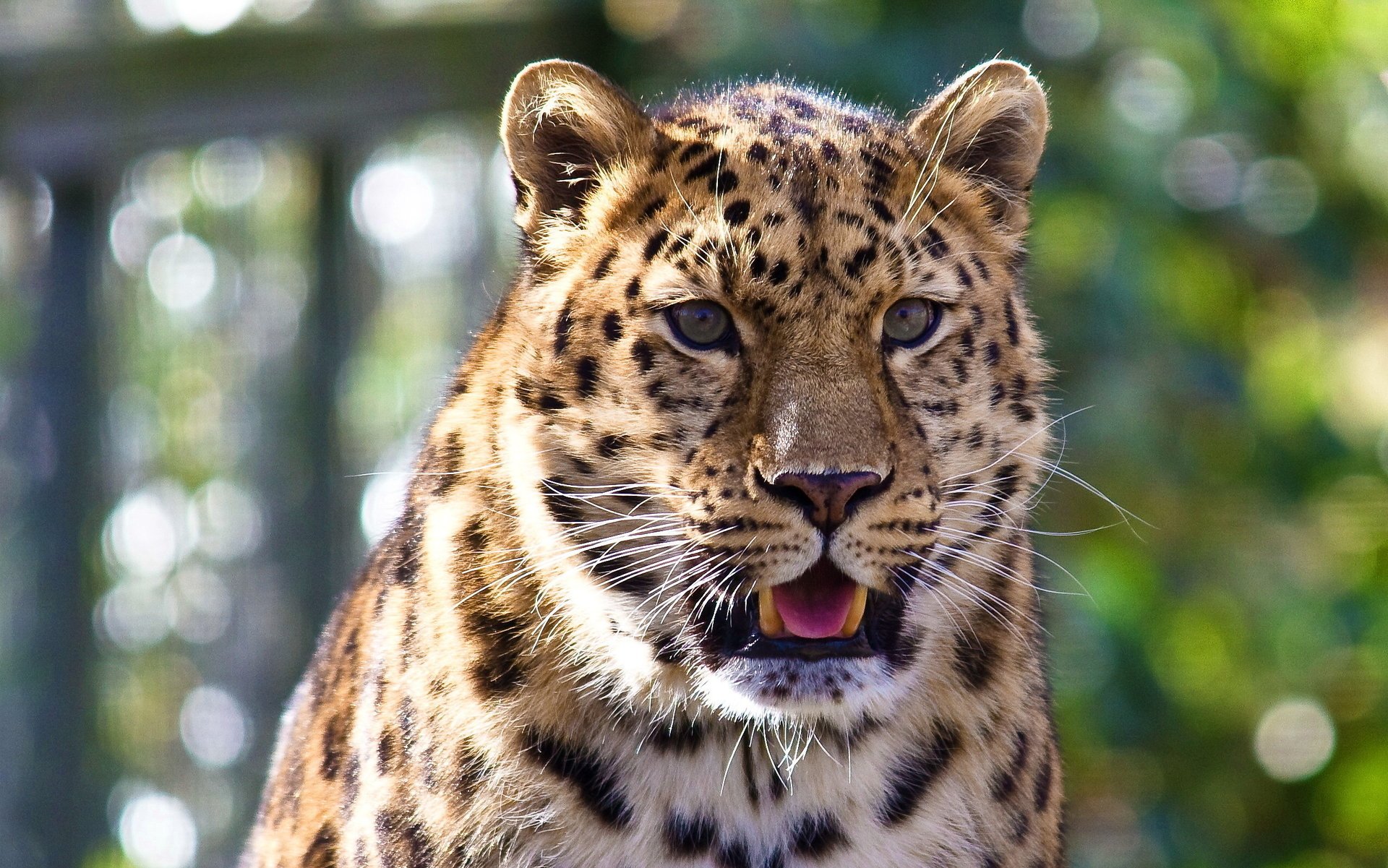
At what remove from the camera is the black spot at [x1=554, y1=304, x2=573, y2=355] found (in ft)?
10.2

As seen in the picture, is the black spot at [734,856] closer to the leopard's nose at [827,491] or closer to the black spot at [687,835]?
the black spot at [687,835]

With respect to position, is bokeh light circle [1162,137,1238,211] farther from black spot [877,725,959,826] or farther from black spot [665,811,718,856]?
black spot [665,811,718,856]

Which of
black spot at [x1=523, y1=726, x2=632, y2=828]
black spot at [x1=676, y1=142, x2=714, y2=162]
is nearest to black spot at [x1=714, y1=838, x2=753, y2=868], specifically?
black spot at [x1=523, y1=726, x2=632, y2=828]

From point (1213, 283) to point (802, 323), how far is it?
5.38 m

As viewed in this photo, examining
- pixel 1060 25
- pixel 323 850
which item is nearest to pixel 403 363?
pixel 1060 25

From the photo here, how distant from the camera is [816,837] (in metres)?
3.04

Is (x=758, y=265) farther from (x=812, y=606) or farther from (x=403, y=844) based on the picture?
(x=403, y=844)

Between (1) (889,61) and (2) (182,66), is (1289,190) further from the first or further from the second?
→ (2) (182,66)

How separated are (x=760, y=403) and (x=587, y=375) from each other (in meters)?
0.34

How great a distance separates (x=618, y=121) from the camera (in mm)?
3271

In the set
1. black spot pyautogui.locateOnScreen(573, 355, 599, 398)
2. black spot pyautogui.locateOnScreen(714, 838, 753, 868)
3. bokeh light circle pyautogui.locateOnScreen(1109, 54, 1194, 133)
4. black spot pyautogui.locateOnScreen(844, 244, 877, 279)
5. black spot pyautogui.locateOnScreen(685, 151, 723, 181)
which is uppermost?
bokeh light circle pyautogui.locateOnScreen(1109, 54, 1194, 133)

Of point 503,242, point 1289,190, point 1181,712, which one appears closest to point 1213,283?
point 1289,190

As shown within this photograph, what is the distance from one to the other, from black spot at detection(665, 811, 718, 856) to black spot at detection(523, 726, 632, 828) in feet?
0.25

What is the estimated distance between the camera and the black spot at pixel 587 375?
10.0ft
